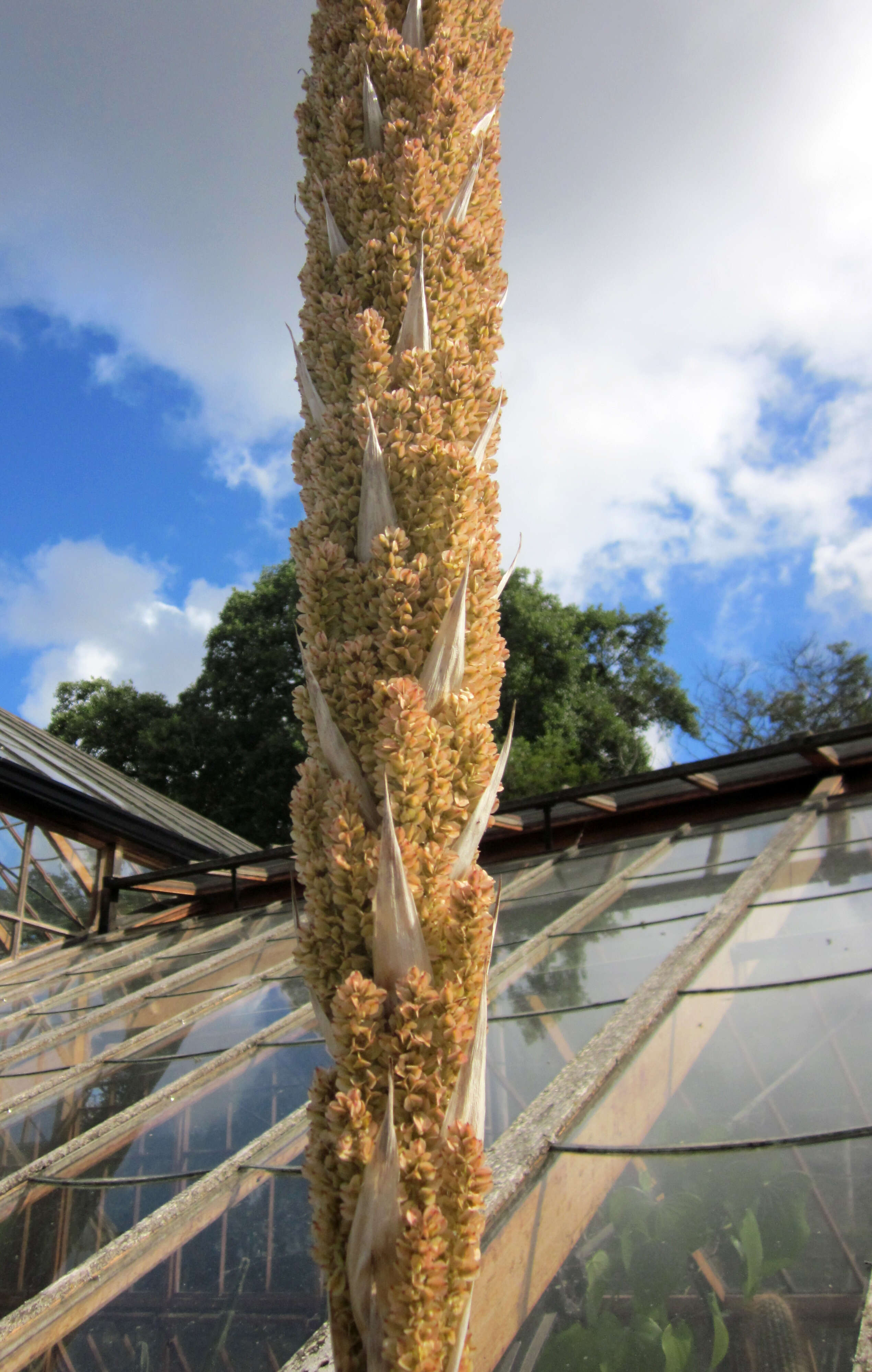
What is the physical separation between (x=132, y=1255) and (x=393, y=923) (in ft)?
6.31

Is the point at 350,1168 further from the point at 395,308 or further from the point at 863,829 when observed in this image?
the point at 863,829

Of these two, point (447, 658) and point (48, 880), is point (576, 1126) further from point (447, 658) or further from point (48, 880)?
point (48, 880)

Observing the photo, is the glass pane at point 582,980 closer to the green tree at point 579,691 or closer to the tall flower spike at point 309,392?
the tall flower spike at point 309,392

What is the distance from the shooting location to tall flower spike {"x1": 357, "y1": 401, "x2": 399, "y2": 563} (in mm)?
1903

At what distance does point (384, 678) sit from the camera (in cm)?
176

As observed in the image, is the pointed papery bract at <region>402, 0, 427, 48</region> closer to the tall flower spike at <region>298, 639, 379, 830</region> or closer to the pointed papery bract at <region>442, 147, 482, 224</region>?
the pointed papery bract at <region>442, 147, 482, 224</region>

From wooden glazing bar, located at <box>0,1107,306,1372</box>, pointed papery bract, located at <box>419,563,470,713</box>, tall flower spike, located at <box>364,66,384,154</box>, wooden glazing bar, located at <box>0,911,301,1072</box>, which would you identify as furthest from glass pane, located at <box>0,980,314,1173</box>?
tall flower spike, located at <box>364,66,384,154</box>

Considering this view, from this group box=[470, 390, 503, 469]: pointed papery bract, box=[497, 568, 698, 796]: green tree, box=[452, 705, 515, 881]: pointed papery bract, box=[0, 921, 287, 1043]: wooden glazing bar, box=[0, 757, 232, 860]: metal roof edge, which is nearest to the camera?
box=[452, 705, 515, 881]: pointed papery bract

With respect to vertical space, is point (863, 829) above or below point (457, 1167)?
above

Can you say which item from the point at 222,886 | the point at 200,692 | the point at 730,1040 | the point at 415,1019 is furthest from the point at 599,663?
the point at 415,1019

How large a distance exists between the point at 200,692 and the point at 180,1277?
23764mm

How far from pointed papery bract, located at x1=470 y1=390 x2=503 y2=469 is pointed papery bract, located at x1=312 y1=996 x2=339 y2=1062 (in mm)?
1230

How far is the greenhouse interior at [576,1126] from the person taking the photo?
6.33ft

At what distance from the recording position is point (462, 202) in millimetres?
2277
